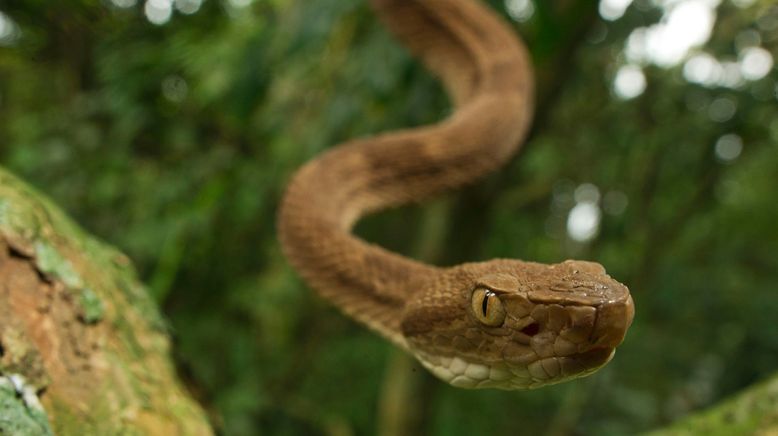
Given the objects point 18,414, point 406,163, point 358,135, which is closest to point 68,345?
point 18,414

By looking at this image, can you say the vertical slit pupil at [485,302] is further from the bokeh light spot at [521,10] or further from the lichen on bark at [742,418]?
the bokeh light spot at [521,10]

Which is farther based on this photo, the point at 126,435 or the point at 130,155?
the point at 130,155

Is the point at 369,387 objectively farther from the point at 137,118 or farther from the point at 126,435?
the point at 126,435

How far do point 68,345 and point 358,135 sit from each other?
323 centimetres

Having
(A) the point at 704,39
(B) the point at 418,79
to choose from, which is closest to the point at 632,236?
(A) the point at 704,39

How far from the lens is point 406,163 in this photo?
3.06 meters

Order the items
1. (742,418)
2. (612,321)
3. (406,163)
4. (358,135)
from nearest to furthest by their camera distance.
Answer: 1. (612,321)
2. (742,418)
3. (406,163)
4. (358,135)

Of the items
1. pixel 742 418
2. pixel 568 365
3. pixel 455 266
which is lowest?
pixel 742 418

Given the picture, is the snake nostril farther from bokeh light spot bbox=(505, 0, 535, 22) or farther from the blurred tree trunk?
bokeh light spot bbox=(505, 0, 535, 22)

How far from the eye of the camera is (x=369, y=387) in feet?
21.2

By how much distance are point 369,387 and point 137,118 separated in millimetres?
3325

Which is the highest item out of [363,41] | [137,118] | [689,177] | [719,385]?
[363,41]

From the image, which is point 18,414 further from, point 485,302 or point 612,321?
point 612,321

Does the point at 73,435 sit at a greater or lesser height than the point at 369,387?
greater
